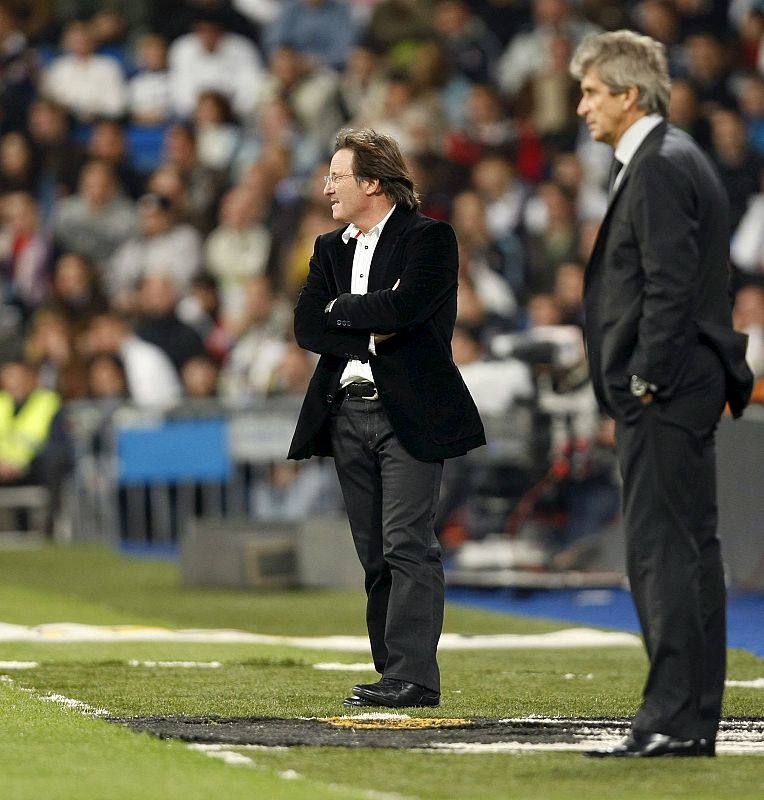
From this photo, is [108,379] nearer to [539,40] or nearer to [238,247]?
[238,247]

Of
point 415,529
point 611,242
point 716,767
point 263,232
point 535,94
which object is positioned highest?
point 535,94

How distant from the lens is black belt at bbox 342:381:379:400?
612 cm

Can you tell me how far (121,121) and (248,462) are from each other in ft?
20.7

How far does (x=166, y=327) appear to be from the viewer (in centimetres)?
1761

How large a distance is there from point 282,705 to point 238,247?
13.2 metres

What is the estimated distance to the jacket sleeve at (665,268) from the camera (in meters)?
4.85

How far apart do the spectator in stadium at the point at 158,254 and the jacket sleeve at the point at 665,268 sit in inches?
561

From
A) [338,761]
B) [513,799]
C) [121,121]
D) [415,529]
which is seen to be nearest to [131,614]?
[415,529]

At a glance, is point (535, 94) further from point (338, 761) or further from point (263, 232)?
point (338, 761)

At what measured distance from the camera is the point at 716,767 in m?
4.75

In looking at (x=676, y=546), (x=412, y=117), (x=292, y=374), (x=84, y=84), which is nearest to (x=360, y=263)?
(x=676, y=546)

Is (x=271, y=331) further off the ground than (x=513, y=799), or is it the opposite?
(x=271, y=331)

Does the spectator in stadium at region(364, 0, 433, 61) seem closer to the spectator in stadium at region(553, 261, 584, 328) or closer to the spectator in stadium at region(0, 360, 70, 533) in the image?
the spectator in stadium at region(553, 261, 584, 328)

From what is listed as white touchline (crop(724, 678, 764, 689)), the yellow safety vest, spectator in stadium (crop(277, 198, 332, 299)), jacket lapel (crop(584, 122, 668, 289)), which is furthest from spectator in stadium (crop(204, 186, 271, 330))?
jacket lapel (crop(584, 122, 668, 289))
